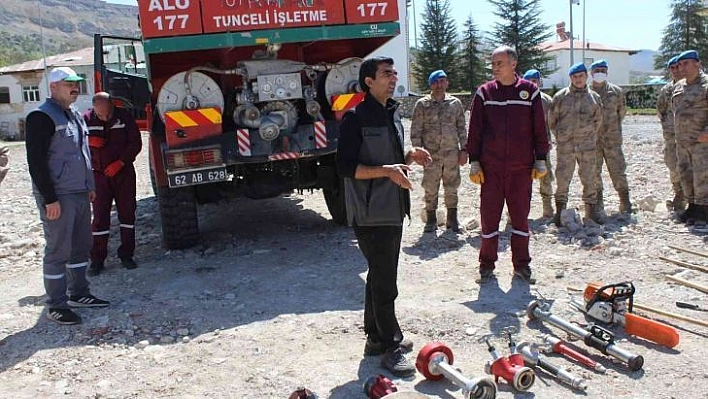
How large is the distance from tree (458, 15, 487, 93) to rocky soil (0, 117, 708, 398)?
128 feet

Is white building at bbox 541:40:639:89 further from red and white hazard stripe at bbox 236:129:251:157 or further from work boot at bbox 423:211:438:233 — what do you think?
red and white hazard stripe at bbox 236:129:251:157

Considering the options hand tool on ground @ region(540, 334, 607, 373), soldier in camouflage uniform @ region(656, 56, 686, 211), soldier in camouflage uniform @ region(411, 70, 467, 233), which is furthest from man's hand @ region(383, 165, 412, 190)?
soldier in camouflage uniform @ region(656, 56, 686, 211)

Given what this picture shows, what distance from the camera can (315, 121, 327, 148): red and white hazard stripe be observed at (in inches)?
259

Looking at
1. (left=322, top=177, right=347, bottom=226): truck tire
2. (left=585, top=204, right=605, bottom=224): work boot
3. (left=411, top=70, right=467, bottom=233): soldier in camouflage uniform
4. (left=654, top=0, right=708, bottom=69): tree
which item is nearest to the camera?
(left=411, top=70, right=467, bottom=233): soldier in camouflage uniform

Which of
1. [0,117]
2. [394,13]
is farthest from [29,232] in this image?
[0,117]

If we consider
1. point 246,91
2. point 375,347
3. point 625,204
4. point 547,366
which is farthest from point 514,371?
point 625,204

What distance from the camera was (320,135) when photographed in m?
6.58

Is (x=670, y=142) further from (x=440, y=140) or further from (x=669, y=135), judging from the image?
(x=440, y=140)

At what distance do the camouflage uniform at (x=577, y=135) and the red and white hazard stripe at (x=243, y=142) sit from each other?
11.4 feet

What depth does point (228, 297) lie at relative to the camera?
549 centimetres

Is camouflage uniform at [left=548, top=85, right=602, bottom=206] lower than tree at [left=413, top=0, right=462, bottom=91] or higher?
lower

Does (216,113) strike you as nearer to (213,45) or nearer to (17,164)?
(213,45)

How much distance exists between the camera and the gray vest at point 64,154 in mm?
4891

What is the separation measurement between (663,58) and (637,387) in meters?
46.0
